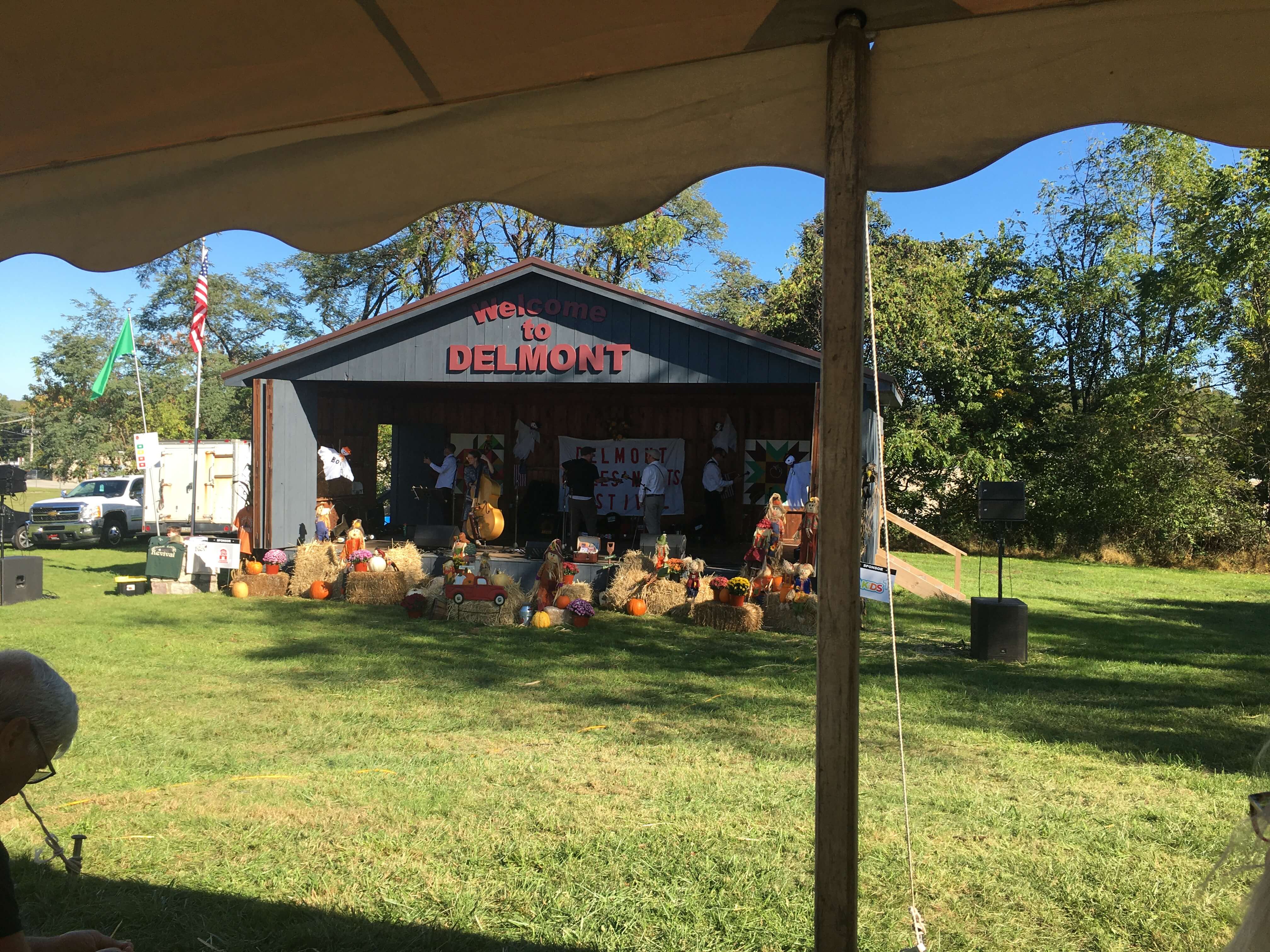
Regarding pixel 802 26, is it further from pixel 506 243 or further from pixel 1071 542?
pixel 506 243

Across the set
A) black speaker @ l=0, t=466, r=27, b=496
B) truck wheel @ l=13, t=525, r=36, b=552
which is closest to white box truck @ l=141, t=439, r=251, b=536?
truck wheel @ l=13, t=525, r=36, b=552

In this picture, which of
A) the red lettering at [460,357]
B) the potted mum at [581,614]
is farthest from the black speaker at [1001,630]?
the red lettering at [460,357]

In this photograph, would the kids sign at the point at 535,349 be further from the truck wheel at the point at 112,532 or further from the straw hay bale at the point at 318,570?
the truck wheel at the point at 112,532

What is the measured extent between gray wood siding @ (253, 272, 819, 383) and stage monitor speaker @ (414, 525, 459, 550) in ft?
8.05

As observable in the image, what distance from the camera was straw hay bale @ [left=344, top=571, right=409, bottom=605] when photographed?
12.7 m

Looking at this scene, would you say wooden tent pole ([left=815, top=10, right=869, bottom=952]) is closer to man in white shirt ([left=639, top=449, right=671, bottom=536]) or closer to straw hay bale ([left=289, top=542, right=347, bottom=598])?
straw hay bale ([left=289, top=542, right=347, bottom=598])

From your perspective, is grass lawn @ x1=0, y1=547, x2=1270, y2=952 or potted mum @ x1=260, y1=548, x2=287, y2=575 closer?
grass lawn @ x1=0, y1=547, x2=1270, y2=952

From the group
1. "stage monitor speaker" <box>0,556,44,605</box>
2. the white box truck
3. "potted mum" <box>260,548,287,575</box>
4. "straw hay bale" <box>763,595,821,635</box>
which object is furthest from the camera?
the white box truck

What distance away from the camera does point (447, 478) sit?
16.8 metres

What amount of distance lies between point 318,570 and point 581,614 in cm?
471

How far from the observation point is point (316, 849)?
407 cm

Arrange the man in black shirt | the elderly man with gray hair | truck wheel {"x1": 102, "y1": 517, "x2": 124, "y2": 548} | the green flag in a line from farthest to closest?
truck wheel {"x1": 102, "y1": 517, "x2": 124, "y2": 548}
the green flag
the man in black shirt
the elderly man with gray hair

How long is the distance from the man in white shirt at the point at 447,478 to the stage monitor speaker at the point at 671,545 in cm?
459

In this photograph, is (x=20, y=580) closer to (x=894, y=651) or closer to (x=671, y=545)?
(x=671, y=545)
